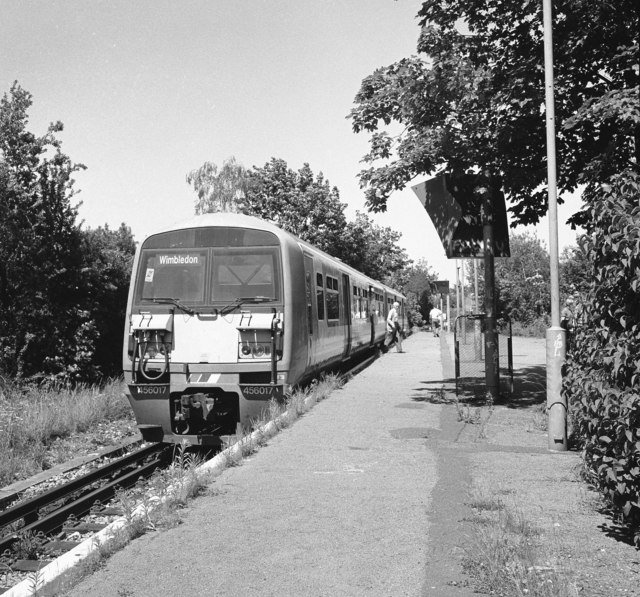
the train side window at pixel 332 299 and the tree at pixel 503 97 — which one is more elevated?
the tree at pixel 503 97

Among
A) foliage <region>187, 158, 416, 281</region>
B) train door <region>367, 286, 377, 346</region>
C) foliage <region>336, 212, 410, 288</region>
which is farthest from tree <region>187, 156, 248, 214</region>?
train door <region>367, 286, 377, 346</region>

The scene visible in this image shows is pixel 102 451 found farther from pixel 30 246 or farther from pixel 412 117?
pixel 30 246

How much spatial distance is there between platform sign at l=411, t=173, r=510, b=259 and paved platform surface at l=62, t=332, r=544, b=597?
4149mm

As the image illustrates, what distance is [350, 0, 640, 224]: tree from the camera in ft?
33.4

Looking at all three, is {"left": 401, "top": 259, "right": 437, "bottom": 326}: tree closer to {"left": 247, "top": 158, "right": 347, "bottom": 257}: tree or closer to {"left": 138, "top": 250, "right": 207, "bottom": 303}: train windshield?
{"left": 247, "top": 158, "right": 347, "bottom": 257}: tree

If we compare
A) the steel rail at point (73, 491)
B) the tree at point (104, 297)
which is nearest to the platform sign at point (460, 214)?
the steel rail at point (73, 491)

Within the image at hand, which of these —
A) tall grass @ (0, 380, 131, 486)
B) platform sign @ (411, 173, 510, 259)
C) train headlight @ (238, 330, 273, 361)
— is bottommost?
tall grass @ (0, 380, 131, 486)

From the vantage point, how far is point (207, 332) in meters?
10.1

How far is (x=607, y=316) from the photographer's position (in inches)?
208

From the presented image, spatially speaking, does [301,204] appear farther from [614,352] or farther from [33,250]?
[614,352]

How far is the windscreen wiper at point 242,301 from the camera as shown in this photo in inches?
398

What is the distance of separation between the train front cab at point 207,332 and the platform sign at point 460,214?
2969 millimetres

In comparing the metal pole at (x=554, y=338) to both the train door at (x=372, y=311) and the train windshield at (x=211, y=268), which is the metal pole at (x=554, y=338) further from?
the train door at (x=372, y=311)

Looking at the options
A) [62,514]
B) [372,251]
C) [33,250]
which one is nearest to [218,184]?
[372,251]
